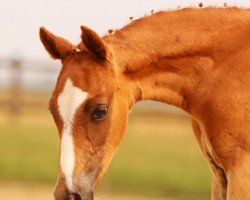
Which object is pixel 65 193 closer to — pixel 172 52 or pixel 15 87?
pixel 172 52

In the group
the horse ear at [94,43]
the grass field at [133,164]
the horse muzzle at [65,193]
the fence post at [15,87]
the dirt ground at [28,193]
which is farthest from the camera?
the fence post at [15,87]

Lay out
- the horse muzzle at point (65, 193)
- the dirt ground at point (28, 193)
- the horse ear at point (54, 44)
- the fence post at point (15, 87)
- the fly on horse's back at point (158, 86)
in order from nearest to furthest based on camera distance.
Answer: the horse muzzle at point (65, 193) < the fly on horse's back at point (158, 86) < the horse ear at point (54, 44) < the dirt ground at point (28, 193) < the fence post at point (15, 87)

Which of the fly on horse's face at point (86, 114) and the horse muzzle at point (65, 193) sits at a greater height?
the fly on horse's face at point (86, 114)

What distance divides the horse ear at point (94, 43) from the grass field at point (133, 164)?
24.7ft

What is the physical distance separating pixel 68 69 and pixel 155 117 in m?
15.7

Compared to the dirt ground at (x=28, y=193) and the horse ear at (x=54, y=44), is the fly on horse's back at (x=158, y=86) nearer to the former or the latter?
the horse ear at (x=54, y=44)

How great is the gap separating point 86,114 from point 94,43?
0.53 m

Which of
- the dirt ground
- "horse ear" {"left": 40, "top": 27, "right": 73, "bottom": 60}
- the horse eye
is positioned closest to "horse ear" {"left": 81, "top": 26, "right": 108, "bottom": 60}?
"horse ear" {"left": 40, "top": 27, "right": 73, "bottom": 60}

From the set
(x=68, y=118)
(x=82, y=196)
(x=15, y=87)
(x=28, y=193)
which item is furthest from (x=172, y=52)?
(x=15, y=87)

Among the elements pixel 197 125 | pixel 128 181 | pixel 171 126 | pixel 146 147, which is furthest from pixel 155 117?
pixel 197 125

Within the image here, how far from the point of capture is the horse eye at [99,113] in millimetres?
5734

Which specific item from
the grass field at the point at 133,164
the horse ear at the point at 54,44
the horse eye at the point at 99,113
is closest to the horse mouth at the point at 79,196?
the horse eye at the point at 99,113

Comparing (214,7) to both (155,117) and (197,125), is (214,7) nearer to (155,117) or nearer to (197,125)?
(197,125)

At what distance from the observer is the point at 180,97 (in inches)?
248
